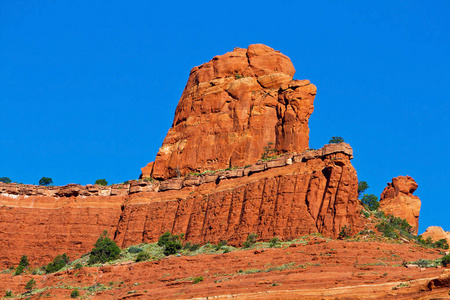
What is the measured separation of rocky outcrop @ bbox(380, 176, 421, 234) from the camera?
81312 millimetres

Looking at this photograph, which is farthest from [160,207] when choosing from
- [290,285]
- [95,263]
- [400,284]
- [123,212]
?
[400,284]

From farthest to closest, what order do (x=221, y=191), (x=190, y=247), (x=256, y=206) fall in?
(x=221, y=191), (x=256, y=206), (x=190, y=247)

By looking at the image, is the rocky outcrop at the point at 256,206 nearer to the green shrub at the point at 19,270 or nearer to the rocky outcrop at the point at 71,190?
the rocky outcrop at the point at 71,190

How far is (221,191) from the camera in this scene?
250ft

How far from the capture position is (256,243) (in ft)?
218

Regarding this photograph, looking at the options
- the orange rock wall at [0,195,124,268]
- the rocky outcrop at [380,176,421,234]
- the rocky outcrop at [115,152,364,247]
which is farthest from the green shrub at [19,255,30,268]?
the rocky outcrop at [380,176,421,234]

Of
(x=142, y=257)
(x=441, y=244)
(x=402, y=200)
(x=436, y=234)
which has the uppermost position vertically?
(x=402, y=200)

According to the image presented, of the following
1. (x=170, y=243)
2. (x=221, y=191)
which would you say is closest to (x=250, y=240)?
(x=170, y=243)

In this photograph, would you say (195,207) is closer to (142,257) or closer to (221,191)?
(221,191)

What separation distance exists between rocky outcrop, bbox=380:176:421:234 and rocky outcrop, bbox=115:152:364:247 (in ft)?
43.2

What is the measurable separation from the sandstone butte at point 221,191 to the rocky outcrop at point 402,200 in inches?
4.3

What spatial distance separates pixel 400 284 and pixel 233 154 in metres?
39.7

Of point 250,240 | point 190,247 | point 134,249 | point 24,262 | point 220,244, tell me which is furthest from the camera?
point 24,262

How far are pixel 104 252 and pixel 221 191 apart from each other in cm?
1090
